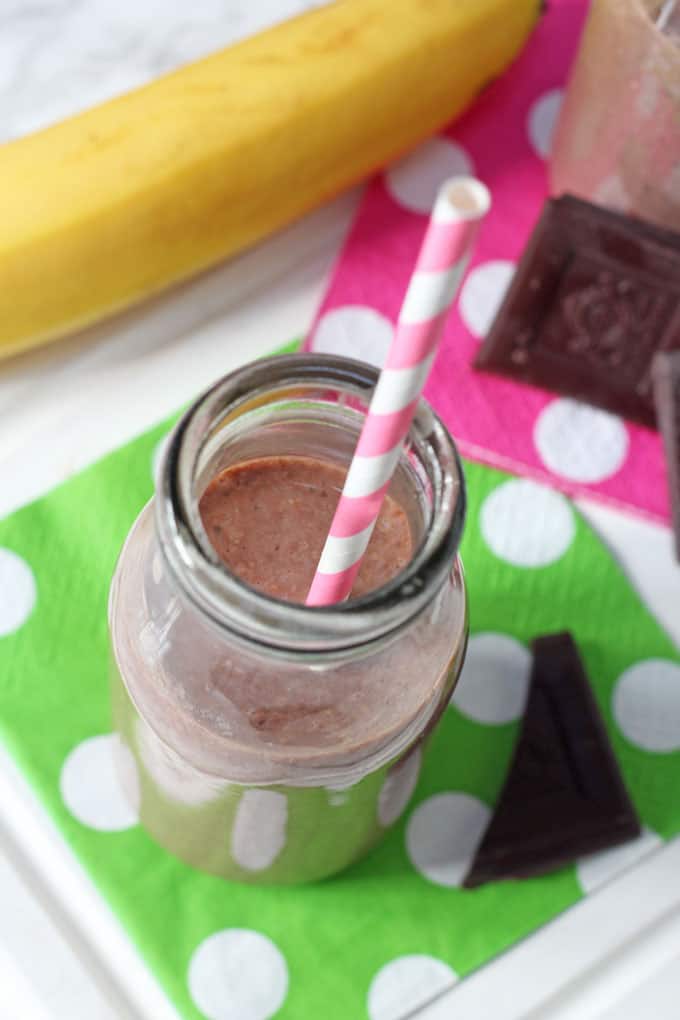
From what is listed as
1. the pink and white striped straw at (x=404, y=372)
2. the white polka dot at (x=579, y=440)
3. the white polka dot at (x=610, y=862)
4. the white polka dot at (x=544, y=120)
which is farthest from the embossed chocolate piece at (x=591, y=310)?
the pink and white striped straw at (x=404, y=372)

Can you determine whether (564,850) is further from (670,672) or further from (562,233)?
(562,233)

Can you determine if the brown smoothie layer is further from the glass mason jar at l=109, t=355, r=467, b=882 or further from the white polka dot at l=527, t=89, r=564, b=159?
the white polka dot at l=527, t=89, r=564, b=159

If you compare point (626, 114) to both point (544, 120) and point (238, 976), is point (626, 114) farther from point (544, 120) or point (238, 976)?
point (238, 976)

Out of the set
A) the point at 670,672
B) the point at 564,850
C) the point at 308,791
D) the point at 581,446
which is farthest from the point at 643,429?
the point at 308,791

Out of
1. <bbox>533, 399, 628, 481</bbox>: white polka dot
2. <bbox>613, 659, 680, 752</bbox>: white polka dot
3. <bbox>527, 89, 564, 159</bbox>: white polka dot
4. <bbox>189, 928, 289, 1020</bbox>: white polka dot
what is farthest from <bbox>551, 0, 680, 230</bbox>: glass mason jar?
<bbox>189, 928, 289, 1020</bbox>: white polka dot

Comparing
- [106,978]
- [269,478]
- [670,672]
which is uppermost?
[269,478]

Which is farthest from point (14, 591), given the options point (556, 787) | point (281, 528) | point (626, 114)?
point (626, 114)
